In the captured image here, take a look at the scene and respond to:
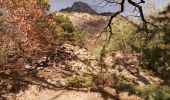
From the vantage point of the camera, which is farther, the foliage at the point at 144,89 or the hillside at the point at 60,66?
the hillside at the point at 60,66

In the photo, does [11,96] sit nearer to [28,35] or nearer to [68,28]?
[28,35]

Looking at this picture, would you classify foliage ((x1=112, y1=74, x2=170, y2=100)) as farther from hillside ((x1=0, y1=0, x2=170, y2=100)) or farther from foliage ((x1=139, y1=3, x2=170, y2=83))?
foliage ((x1=139, y1=3, x2=170, y2=83))

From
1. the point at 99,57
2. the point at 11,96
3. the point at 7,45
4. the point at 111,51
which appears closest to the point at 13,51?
the point at 7,45

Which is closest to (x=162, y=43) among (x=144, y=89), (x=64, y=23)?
(x=144, y=89)

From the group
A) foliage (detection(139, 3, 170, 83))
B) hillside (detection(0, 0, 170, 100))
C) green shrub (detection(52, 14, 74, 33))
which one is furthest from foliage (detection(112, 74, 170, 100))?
green shrub (detection(52, 14, 74, 33))

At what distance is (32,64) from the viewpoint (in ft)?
81.7

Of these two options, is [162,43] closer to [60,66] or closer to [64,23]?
[60,66]

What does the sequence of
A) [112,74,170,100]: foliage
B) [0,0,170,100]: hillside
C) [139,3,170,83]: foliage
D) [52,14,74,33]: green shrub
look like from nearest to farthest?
[112,74,170,100]: foliage, [0,0,170,100]: hillside, [139,3,170,83]: foliage, [52,14,74,33]: green shrub

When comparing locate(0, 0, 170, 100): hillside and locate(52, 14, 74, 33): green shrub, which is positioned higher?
locate(52, 14, 74, 33): green shrub

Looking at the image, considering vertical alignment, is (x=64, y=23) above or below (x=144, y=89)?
above

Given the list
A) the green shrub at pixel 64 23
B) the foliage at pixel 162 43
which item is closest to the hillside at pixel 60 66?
the foliage at pixel 162 43

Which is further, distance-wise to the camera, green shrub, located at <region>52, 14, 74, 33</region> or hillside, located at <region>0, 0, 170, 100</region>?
green shrub, located at <region>52, 14, 74, 33</region>

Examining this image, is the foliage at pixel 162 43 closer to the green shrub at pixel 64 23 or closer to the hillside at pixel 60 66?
the hillside at pixel 60 66

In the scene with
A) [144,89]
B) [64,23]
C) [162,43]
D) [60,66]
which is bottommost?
[144,89]
